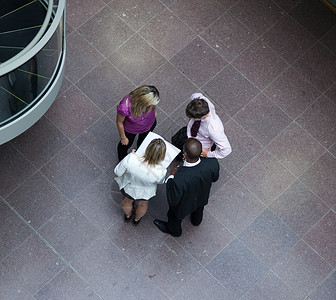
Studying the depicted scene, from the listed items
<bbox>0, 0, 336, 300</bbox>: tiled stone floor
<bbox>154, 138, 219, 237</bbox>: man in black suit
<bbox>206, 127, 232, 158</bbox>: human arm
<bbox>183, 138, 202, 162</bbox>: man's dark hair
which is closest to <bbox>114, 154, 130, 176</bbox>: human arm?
<bbox>154, 138, 219, 237</bbox>: man in black suit

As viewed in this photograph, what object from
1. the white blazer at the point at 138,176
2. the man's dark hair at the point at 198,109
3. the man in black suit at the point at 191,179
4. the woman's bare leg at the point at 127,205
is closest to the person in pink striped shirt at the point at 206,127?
the man's dark hair at the point at 198,109

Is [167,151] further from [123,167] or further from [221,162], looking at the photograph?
[221,162]

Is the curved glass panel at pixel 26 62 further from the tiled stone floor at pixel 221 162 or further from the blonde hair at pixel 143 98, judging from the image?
the blonde hair at pixel 143 98

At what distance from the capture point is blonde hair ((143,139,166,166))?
6012mm

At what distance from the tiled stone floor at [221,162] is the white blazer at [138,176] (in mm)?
839

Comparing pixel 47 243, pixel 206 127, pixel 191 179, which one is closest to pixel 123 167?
pixel 191 179

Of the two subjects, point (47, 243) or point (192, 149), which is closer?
point (192, 149)

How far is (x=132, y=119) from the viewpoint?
6578 mm

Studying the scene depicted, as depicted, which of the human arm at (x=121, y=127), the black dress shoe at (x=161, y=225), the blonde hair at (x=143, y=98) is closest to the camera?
the blonde hair at (x=143, y=98)

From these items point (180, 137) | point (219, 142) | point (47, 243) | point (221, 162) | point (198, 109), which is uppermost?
point (198, 109)

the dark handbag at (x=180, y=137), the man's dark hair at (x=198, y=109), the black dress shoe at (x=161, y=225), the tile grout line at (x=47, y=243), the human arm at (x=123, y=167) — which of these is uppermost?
the man's dark hair at (x=198, y=109)

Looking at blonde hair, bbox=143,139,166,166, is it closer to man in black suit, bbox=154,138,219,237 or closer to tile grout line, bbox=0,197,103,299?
man in black suit, bbox=154,138,219,237

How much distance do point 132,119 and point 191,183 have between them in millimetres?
980

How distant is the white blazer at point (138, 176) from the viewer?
20.2 ft
